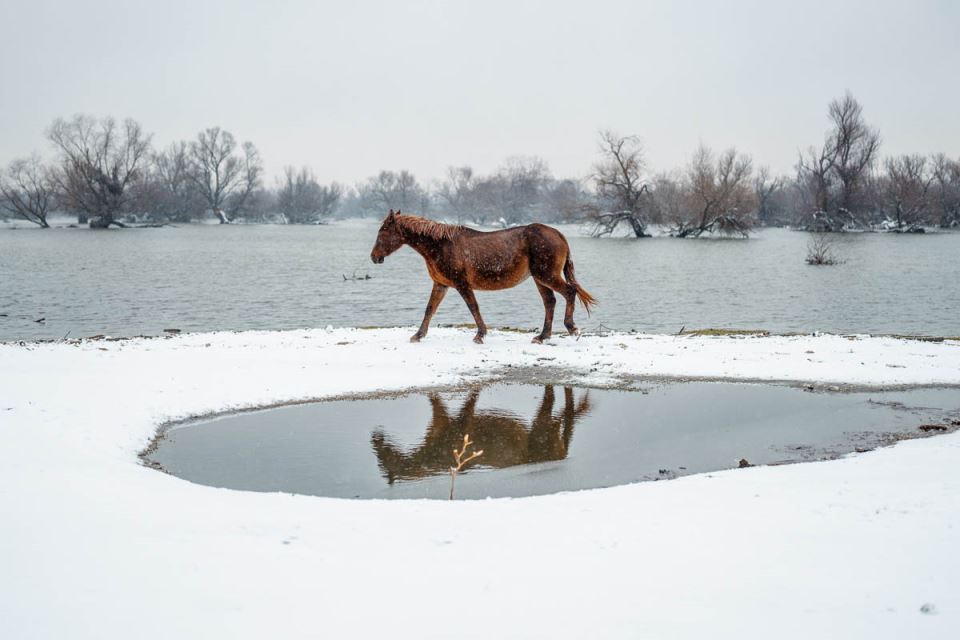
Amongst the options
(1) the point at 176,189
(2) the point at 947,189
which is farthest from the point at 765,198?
(1) the point at 176,189

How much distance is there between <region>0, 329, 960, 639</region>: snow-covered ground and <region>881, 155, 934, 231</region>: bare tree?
287 feet

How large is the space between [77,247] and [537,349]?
52104mm

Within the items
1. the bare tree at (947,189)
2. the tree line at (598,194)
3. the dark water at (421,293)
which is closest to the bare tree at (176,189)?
the tree line at (598,194)

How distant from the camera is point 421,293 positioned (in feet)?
95.0

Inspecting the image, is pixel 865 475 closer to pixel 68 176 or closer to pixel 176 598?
pixel 176 598

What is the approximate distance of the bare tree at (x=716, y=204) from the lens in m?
67.7

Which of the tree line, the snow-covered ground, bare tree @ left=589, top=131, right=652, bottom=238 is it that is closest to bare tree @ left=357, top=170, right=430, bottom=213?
the tree line

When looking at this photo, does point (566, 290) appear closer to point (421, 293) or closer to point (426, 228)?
point (426, 228)

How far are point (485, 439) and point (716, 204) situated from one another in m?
65.0

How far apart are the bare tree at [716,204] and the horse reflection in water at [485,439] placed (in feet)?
205

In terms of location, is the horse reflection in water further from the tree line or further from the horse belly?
the tree line

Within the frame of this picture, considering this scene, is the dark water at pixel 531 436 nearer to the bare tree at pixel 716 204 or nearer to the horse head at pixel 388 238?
the horse head at pixel 388 238

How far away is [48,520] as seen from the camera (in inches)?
189

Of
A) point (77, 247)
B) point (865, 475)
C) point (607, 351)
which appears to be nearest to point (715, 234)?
point (77, 247)
